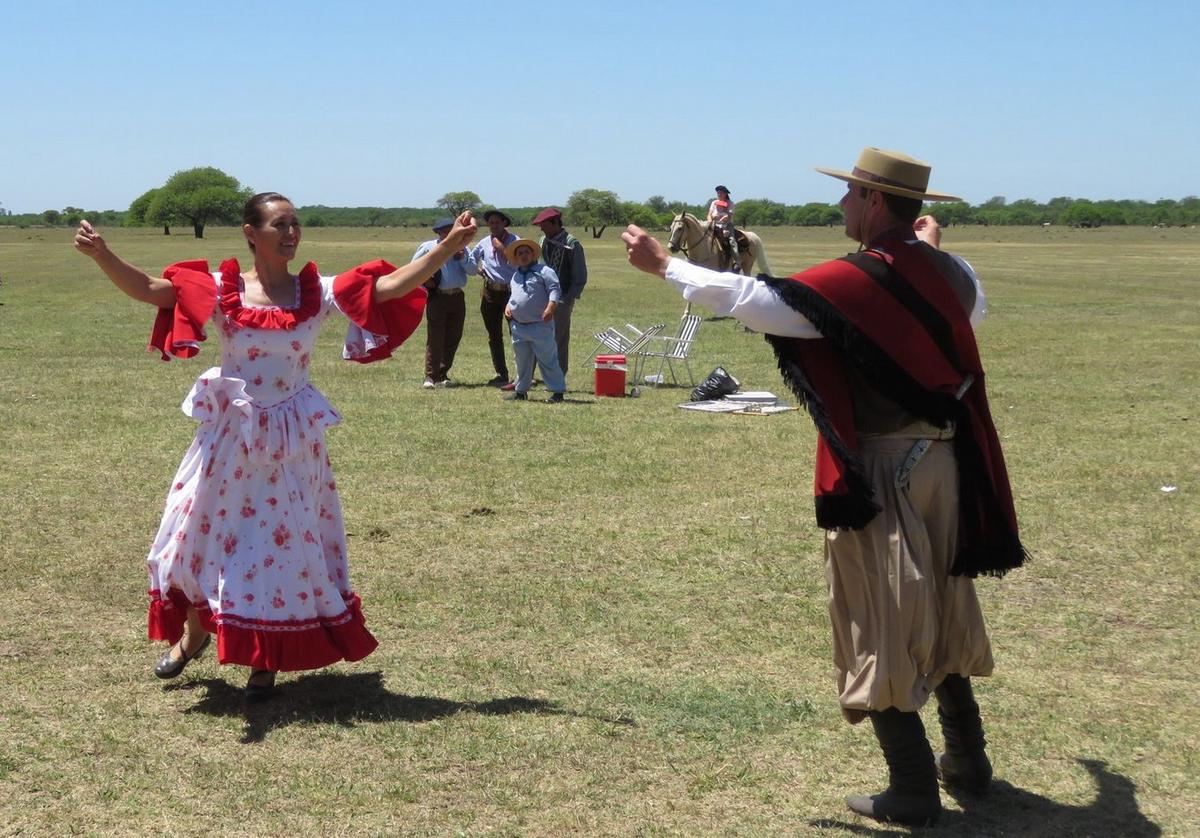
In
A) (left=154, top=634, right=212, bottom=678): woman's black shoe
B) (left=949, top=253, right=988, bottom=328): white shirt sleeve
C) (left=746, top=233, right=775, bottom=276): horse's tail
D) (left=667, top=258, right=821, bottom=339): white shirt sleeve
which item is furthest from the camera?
(left=746, top=233, right=775, bottom=276): horse's tail

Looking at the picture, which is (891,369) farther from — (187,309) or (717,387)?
(717,387)

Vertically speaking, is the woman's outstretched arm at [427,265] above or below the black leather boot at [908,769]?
above

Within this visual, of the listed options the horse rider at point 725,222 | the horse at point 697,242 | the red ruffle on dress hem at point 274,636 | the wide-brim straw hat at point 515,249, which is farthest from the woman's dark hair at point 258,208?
the horse rider at point 725,222

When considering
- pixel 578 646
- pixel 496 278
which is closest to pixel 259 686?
pixel 578 646

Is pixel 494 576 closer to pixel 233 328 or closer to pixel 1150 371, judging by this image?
pixel 233 328

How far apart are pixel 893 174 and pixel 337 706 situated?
118 inches

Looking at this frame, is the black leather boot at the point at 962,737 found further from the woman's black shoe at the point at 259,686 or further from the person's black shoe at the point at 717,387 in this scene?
the person's black shoe at the point at 717,387

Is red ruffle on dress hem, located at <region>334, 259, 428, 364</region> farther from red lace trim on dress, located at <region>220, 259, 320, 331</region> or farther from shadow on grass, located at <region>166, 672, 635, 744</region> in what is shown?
shadow on grass, located at <region>166, 672, 635, 744</region>

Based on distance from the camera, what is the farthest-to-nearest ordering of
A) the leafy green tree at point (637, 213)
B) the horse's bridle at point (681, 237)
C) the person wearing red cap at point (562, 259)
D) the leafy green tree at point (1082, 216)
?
1. the leafy green tree at point (1082, 216)
2. the leafy green tree at point (637, 213)
3. the horse's bridle at point (681, 237)
4. the person wearing red cap at point (562, 259)

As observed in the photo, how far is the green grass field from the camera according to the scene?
4613mm

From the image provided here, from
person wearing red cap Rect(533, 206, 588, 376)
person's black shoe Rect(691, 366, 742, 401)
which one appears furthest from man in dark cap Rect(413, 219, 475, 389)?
person's black shoe Rect(691, 366, 742, 401)

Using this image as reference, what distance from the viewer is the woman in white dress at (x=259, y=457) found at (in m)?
5.41

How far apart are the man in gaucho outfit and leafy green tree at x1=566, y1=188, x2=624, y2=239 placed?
96.4 m

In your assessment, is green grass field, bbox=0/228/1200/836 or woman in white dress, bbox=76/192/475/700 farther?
woman in white dress, bbox=76/192/475/700
